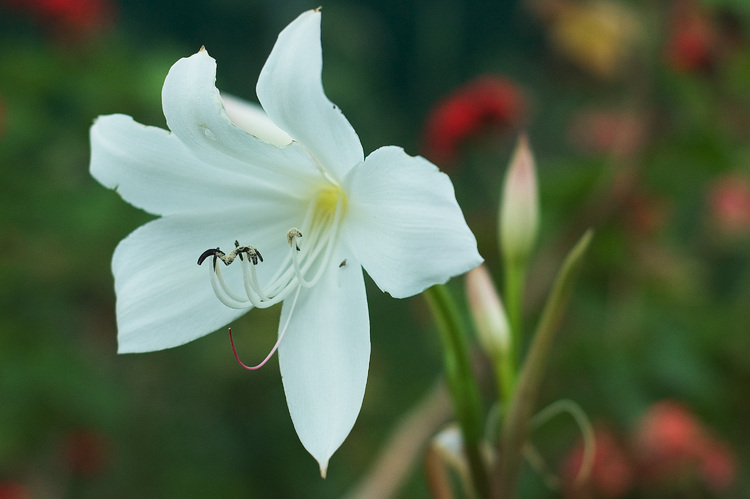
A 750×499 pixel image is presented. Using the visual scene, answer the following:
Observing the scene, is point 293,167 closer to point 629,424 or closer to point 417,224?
point 417,224

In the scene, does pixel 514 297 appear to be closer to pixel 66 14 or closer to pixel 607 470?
pixel 607 470

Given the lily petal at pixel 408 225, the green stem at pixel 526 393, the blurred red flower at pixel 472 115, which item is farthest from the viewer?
the blurred red flower at pixel 472 115

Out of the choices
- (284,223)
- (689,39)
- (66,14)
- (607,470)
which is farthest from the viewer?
(66,14)

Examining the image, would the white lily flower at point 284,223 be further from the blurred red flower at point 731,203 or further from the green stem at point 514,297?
the blurred red flower at point 731,203

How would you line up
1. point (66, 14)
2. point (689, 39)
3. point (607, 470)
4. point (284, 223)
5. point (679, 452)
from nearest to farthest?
point (284, 223) → point (679, 452) → point (607, 470) → point (689, 39) → point (66, 14)

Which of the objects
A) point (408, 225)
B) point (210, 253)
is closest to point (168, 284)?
point (210, 253)

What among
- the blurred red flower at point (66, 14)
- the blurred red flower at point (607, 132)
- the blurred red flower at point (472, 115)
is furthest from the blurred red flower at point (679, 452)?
the blurred red flower at point (66, 14)

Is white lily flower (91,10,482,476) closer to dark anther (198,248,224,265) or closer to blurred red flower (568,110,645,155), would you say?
dark anther (198,248,224,265)
